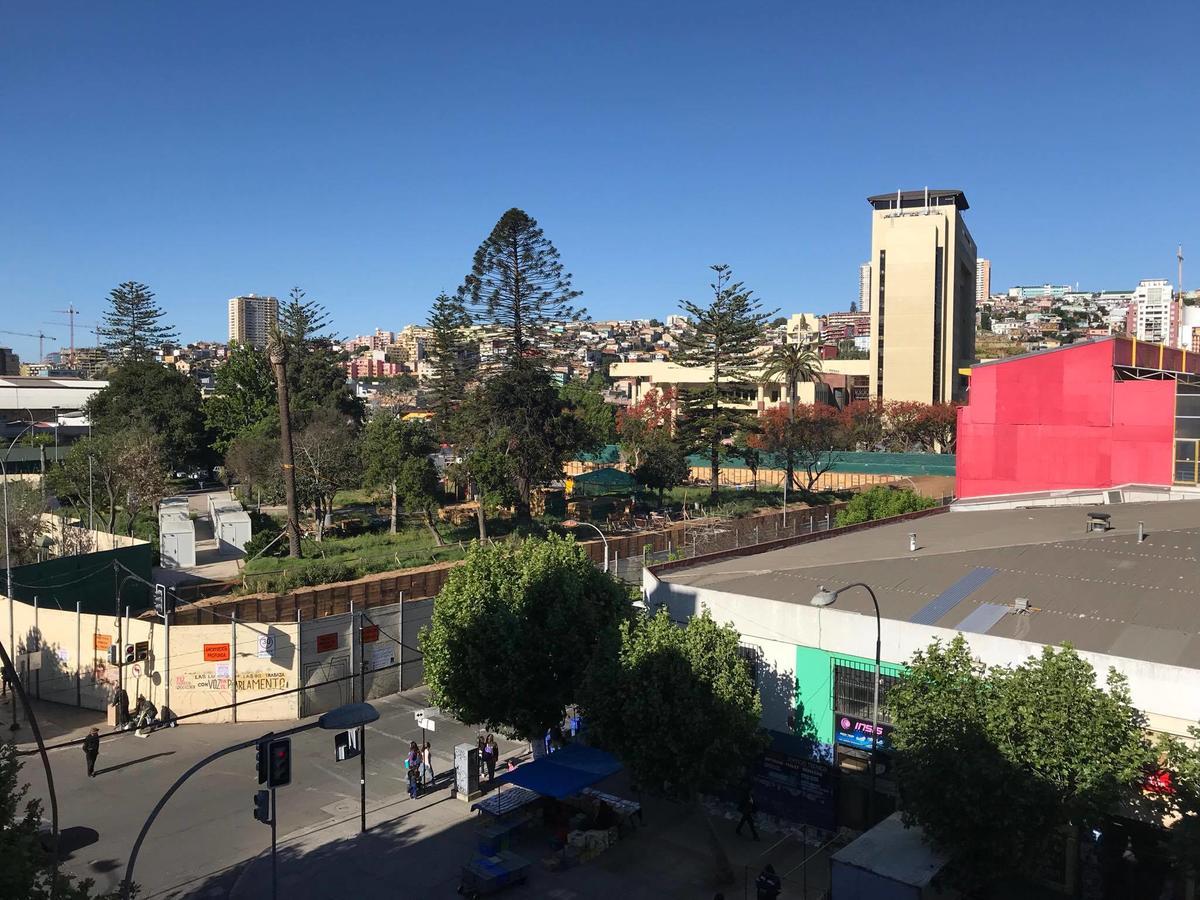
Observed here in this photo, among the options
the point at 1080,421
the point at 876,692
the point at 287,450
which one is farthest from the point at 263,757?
the point at 1080,421

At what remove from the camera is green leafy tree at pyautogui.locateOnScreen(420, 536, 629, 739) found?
1678 centimetres

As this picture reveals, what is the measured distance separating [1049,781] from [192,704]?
1811 cm

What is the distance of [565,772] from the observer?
15.9 meters

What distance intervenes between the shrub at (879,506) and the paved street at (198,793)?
18837 millimetres

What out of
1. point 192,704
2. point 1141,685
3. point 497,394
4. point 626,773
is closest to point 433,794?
point 626,773

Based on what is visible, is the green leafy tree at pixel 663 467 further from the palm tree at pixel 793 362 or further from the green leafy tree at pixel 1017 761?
the green leafy tree at pixel 1017 761

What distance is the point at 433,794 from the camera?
58.3 feet

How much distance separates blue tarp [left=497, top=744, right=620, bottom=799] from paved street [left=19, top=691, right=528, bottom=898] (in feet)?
10.8

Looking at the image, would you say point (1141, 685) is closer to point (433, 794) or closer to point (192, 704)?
point (433, 794)

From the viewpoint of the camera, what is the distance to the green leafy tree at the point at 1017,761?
1104cm

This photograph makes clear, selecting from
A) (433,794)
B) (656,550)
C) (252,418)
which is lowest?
(433,794)

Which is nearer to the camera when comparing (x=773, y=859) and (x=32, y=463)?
(x=773, y=859)

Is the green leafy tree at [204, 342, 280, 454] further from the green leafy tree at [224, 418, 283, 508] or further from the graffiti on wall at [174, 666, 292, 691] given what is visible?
the graffiti on wall at [174, 666, 292, 691]

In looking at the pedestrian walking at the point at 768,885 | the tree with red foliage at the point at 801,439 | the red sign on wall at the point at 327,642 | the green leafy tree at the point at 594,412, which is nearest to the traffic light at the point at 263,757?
the pedestrian walking at the point at 768,885
